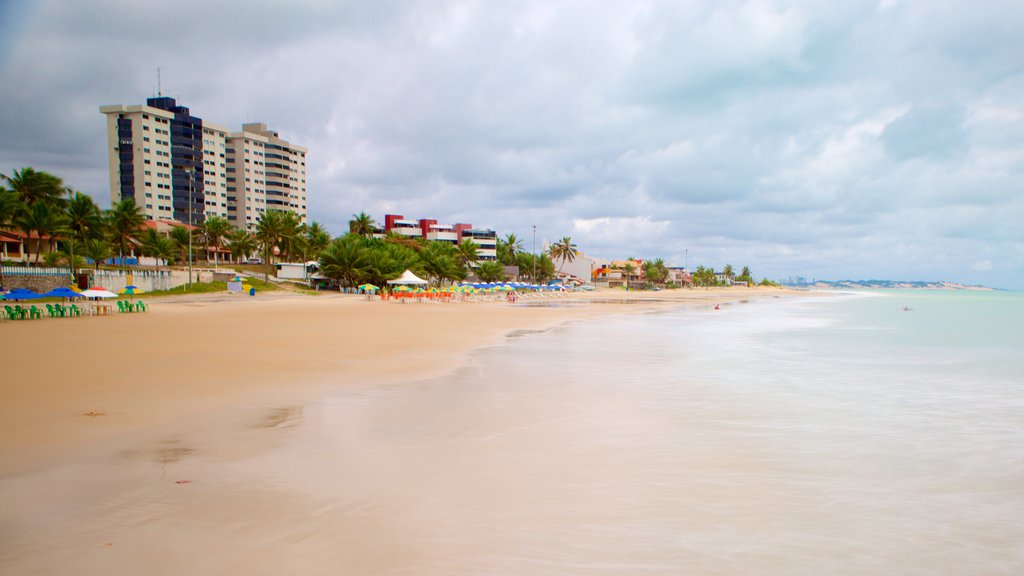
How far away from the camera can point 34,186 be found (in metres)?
45.1

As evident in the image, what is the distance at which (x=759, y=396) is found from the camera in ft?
31.3

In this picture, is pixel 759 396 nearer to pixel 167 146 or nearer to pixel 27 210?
pixel 27 210

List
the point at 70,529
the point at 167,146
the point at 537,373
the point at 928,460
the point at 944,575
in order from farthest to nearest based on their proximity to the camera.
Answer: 1. the point at 167,146
2. the point at 537,373
3. the point at 928,460
4. the point at 70,529
5. the point at 944,575

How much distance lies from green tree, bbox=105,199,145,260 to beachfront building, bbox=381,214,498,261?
48.6 meters

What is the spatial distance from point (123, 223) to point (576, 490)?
204ft

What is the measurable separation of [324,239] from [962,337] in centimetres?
6352

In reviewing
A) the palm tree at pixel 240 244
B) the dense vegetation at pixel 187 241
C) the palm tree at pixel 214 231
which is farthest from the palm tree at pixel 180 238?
the palm tree at pixel 240 244

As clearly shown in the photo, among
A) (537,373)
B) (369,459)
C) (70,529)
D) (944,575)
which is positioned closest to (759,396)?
(537,373)

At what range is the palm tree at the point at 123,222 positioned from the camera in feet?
172

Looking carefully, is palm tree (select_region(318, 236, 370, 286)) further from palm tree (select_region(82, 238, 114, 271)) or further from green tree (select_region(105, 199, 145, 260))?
green tree (select_region(105, 199, 145, 260))

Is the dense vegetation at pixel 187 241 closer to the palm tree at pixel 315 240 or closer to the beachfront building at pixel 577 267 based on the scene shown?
the palm tree at pixel 315 240

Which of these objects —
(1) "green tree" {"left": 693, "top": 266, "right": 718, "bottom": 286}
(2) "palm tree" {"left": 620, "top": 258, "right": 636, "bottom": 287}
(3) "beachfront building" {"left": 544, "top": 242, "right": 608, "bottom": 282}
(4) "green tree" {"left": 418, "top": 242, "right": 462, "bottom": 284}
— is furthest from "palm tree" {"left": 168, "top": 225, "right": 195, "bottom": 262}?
(1) "green tree" {"left": 693, "top": 266, "right": 718, "bottom": 286}

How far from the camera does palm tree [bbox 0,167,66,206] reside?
4453 cm

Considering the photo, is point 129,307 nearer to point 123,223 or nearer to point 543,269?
point 123,223
